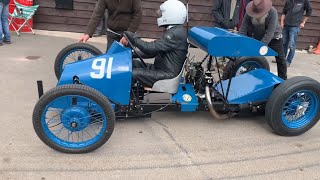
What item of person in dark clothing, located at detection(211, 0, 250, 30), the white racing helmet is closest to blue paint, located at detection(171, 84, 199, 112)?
the white racing helmet

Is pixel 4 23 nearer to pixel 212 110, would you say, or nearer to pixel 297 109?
pixel 212 110

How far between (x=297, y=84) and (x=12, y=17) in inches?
257

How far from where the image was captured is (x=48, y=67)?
19.6ft

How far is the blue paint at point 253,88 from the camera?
4.05 meters

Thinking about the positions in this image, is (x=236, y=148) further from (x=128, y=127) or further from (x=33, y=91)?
(x=33, y=91)

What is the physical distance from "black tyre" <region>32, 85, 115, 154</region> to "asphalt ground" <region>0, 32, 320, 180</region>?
0.14 m

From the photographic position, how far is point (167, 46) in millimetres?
3822

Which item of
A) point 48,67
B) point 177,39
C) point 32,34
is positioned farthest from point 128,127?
point 32,34

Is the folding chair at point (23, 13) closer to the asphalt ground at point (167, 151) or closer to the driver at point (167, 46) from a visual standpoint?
the asphalt ground at point (167, 151)

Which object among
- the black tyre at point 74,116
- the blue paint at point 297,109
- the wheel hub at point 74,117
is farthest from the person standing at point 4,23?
the blue paint at point 297,109

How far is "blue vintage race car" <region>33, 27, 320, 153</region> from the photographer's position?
10.7 ft

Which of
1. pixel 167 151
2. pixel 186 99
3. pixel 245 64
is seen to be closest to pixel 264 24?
pixel 245 64

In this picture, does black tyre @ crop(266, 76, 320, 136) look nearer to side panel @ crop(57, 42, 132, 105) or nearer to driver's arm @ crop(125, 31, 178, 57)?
driver's arm @ crop(125, 31, 178, 57)

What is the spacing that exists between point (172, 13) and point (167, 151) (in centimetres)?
156
